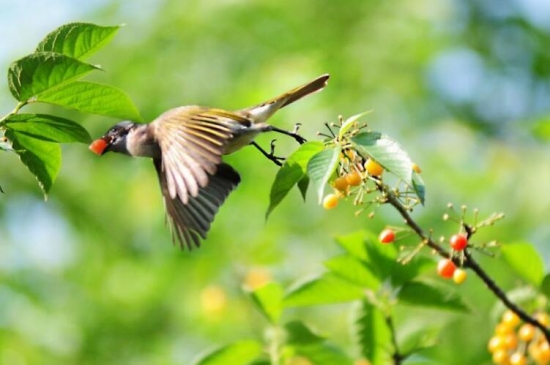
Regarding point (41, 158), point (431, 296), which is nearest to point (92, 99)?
point (41, 158)

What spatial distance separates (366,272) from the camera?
9.36 feet

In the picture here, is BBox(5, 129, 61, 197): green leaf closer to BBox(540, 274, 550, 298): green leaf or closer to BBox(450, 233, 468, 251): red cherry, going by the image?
BBox(450, 233, 468, 251): red cherry

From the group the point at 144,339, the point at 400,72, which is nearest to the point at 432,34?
the point at 400,72

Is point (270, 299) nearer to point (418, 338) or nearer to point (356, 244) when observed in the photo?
point (356, 244)

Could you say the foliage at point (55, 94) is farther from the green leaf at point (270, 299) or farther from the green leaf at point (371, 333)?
the green leaf at point (371, 333)

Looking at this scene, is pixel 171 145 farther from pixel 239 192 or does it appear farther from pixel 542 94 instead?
pixel 542 94

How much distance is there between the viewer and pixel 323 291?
2902mm

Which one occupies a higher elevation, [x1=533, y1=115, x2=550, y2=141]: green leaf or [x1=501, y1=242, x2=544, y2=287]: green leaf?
[x1=533, y1=115, x2=550, y2=141]: green leaf

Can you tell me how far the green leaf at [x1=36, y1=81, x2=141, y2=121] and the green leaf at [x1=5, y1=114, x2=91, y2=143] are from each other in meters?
0.05

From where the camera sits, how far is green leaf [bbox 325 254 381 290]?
2.82 meters

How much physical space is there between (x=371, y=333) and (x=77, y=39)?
129cm

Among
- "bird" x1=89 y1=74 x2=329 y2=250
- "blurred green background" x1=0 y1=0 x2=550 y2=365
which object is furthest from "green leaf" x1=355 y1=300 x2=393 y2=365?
"blurred green background" x1=0 y1=0 x2=550 y2=365

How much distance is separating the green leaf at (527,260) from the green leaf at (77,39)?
1.41 m

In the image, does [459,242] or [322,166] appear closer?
[322,166]
